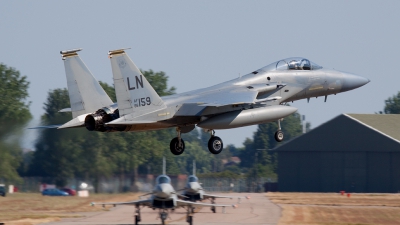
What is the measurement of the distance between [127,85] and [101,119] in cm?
158

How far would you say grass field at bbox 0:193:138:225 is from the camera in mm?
39525

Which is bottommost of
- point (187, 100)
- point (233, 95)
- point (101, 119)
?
point (101, 119)

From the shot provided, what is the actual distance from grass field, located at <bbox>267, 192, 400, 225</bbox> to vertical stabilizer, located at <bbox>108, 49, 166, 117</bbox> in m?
14.8

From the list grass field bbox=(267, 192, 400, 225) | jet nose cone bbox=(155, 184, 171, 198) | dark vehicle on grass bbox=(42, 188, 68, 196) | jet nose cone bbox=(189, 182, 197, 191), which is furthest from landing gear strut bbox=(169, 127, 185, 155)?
dark vehicle on grass bbox=(42, 188, 68, 196)

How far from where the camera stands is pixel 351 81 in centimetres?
2867

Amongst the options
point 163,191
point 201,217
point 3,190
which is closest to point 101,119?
point 163,191

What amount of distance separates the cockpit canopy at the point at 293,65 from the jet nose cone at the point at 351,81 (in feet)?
4.35

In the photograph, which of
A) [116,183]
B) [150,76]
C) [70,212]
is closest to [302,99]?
[70,212]

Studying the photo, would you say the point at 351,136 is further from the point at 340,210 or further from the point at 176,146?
the point at 176,146

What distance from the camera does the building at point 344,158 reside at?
6203cm

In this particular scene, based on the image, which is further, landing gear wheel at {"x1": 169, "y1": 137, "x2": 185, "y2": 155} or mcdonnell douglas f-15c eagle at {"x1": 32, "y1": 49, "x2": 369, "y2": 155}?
landing gear wheel at {"x1": 169, "y1": 137, "x2": 185, "y2": 155}

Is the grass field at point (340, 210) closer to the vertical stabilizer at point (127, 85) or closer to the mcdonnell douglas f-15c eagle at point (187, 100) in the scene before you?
the mcdonnell douglas f-15c eagle at point (187, 100)

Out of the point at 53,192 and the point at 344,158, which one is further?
the point at 344,158

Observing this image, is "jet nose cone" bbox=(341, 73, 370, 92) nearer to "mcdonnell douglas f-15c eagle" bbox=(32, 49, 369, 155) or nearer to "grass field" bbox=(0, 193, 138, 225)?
"mcdonnell douglas f-15c eagle" bbox=(32, 49, 369, 155)
